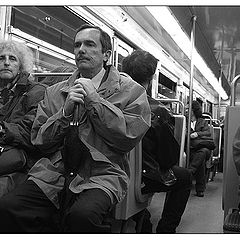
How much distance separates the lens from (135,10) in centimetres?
374

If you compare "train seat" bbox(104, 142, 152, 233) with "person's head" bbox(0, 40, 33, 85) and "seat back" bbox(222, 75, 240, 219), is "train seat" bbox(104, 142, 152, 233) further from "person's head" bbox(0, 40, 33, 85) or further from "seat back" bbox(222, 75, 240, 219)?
"person's head" bbox(0, 40, 33, 85)

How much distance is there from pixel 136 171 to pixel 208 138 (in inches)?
96.1

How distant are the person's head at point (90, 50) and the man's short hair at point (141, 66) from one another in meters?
0.35

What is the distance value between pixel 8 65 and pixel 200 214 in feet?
6.70

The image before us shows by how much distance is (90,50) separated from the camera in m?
1.64

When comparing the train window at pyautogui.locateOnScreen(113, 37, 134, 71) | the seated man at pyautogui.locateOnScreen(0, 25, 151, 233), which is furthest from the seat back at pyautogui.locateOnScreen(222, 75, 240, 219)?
the train window at pyautogui.locateOnScreen(113, 37, 134, 71)

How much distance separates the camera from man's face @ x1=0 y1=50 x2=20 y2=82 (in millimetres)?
1899

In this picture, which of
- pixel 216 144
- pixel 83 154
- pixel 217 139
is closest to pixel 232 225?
pixel 83 154

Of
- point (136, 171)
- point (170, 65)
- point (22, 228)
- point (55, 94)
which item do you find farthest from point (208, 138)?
point (22, 228)

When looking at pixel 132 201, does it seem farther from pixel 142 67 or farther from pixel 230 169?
pixel 142 67

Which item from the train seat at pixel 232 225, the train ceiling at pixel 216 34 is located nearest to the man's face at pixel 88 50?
the train seat at pixel 232 225

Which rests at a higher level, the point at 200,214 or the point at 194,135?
the point at 194,135

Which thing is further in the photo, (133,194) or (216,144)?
(216,144)

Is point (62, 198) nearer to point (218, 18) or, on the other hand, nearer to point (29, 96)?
point (29, 96)
